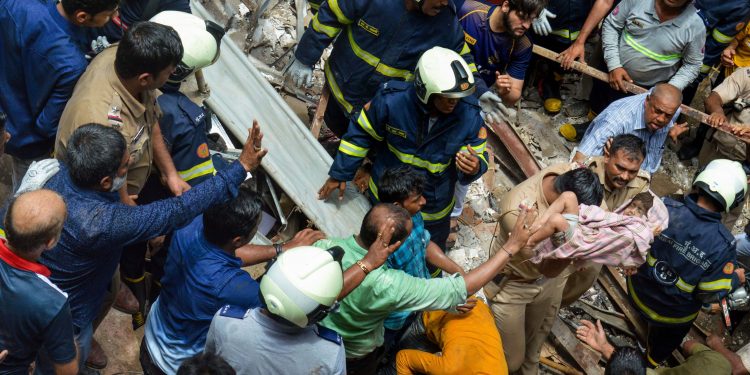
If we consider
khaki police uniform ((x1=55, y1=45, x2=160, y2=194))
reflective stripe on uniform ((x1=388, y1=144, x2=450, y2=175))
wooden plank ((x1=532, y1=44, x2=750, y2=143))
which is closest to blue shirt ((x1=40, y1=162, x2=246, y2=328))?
A: khaki police uniform ((x1=55, y1=45, x2=160, y2=194))

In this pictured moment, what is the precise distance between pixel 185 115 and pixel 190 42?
40 cm

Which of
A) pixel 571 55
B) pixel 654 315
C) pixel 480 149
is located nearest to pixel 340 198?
pixel 480 149

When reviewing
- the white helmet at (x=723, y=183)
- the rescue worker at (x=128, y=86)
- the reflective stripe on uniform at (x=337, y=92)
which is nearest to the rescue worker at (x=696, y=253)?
the white helmet at (x=723, y=183)

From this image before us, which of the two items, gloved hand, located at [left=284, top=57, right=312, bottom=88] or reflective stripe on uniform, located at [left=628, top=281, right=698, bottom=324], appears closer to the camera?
gloved hand, located at [left=284, top=57, right=312, bottom=88]

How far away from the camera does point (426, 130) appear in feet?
16.4

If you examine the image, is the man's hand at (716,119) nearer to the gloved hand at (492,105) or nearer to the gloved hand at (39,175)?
the gloved hand at (492,105)

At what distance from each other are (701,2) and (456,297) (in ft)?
15.4

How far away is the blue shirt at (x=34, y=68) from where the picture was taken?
4.01 metres

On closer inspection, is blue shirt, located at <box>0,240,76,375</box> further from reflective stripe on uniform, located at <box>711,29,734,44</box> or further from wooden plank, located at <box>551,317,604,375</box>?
reflective stripe on uniform, located at <box>711,29,734,44</box>

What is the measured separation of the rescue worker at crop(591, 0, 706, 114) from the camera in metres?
6.84

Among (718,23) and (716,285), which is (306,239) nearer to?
(716,285)

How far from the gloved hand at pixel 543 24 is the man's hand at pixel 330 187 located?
2770mm

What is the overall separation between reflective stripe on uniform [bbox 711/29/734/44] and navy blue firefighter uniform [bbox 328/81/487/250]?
11.4 feet

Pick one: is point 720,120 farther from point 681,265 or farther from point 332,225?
point 332,225
